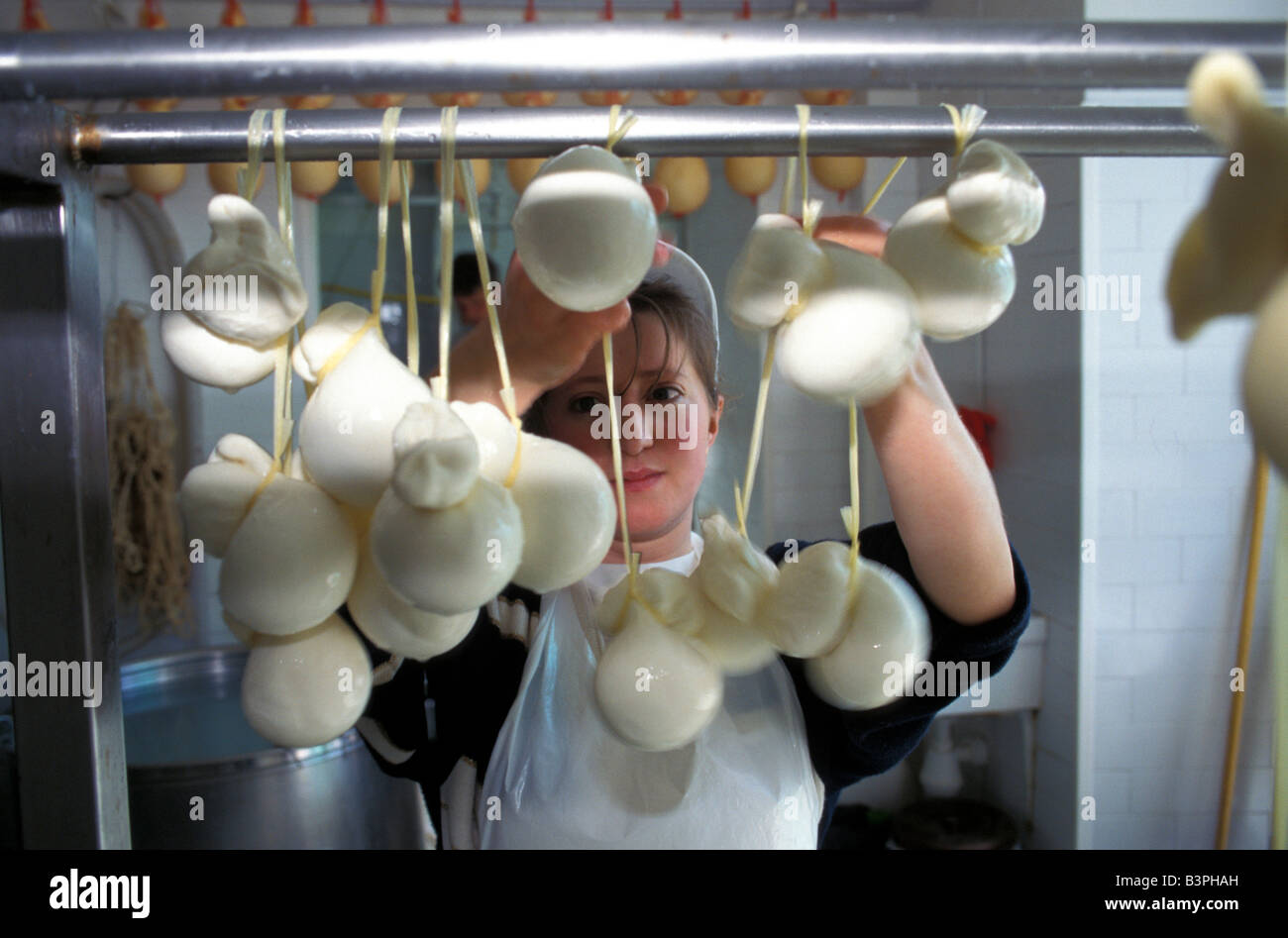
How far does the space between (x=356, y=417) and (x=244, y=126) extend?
0.59 feet

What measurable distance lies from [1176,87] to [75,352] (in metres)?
0.57

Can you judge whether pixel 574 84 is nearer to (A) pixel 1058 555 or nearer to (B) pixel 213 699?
(B) pixel 213 699

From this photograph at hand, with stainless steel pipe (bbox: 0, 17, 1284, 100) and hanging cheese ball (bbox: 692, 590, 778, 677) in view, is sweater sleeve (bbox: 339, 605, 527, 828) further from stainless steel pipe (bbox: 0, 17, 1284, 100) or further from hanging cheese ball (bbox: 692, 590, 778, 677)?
stainless steel pipe (bbox: 0, 17, 1284, 100)

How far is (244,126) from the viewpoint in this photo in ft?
1.52

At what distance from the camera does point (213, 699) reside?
1.76 m

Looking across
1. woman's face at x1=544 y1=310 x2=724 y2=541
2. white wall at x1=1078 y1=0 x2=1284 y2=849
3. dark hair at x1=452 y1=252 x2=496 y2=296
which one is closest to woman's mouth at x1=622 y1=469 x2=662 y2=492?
woman's face at x1=544 y1=310 x2=724 y2=541

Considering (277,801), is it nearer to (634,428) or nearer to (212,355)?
(634,428)

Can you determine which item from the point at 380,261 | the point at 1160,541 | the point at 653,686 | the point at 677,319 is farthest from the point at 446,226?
the point at 1160,541

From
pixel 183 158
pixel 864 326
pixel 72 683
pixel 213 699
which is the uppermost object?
pixel 183 158

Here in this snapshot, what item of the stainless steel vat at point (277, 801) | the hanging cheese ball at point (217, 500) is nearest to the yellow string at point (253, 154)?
the hanging cheese ball at point (217, 500)

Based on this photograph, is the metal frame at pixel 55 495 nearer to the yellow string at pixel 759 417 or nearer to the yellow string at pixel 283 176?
the yellow string at pixel 283 176

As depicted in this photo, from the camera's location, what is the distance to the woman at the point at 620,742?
65cm

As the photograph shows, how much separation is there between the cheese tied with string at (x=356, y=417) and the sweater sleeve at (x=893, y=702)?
41cm
